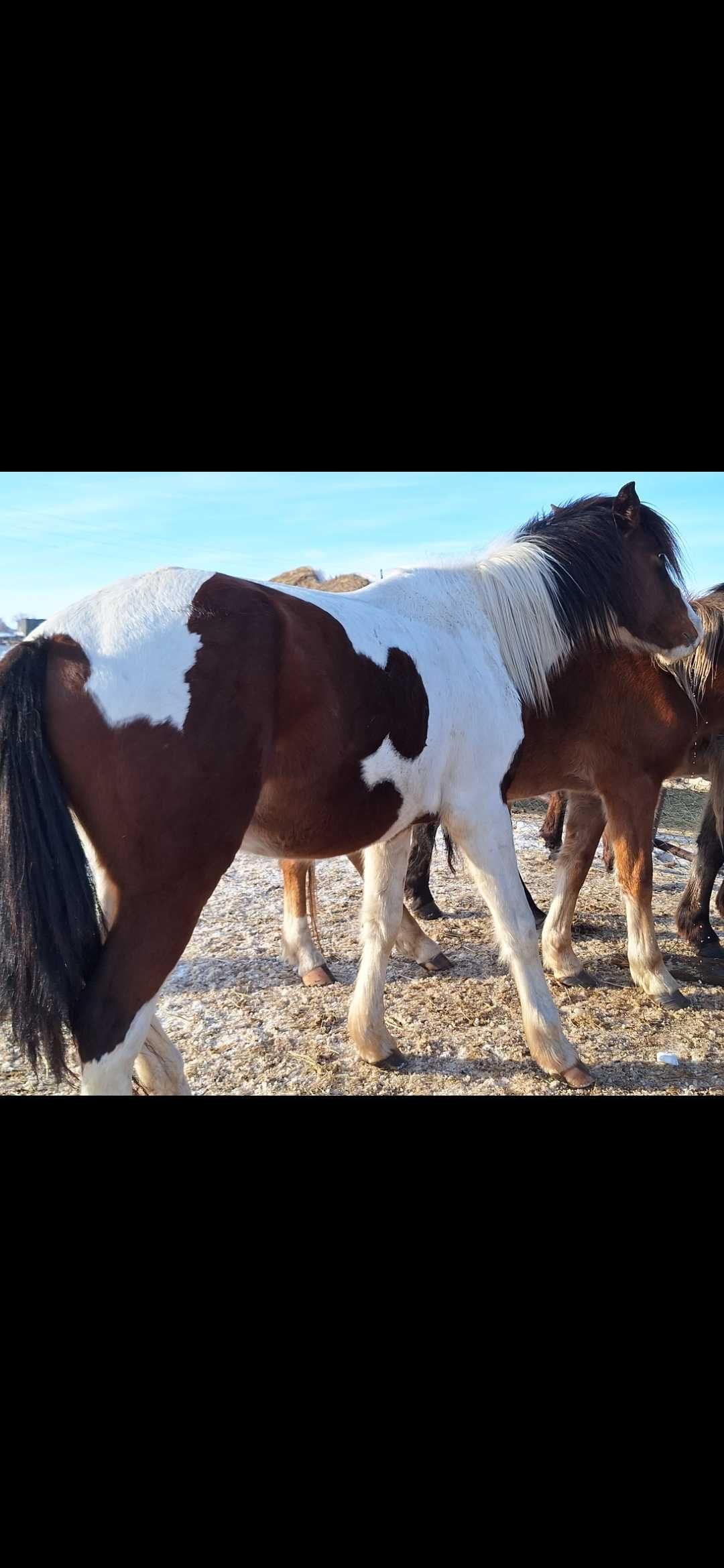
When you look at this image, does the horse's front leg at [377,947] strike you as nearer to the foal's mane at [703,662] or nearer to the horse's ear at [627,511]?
the foal's mane at [703,662]

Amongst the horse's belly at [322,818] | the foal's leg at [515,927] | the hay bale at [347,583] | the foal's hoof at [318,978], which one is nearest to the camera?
the horse's belly at [322,818]

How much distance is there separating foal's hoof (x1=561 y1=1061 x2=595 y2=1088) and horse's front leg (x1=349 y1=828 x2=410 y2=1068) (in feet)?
2.40

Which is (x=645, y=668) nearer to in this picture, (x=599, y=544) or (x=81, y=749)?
(x=599, y=544)

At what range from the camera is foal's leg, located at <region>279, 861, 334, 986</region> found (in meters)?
4.70

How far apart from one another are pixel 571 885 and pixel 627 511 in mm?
2078

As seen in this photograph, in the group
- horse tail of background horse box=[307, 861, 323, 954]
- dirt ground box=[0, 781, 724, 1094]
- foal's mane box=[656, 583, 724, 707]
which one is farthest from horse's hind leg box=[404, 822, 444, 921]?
foal's mane box=[656, 583, 724, 707]

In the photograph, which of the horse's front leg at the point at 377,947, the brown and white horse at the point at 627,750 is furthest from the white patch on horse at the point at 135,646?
→ the brown and white horse at the point at 627,750

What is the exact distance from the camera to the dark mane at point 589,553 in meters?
4.07

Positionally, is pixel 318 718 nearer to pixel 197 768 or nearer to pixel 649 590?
pixel 197 768

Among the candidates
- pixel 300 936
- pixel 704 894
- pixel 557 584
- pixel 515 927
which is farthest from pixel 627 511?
pixel 300 936

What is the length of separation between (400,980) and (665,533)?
278cm

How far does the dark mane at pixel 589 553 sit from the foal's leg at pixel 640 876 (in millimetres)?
943

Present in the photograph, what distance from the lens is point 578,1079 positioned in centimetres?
364

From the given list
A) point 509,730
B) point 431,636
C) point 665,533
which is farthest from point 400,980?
point 665,533
